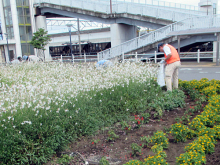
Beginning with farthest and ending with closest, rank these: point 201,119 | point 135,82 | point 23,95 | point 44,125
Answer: point 135,82, point 23,95, point 201,119, point 44,125

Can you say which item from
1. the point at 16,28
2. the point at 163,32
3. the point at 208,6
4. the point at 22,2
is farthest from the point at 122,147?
the point at 22,2

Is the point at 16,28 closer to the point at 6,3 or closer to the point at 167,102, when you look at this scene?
the point at 6,3

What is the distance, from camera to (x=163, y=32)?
19859mm

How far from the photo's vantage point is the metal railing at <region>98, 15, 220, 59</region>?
1795 cm

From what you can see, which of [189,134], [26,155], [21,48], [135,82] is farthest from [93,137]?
[21,48]

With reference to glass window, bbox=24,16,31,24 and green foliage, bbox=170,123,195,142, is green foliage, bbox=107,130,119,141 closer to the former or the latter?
green foliage, bbox=170,123,195,142

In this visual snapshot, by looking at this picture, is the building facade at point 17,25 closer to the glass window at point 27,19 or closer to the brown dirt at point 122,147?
the glass window at point 27,19

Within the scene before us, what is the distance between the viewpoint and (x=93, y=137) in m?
4.57

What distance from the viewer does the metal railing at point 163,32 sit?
58.9 ft

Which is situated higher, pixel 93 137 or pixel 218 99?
pixel 218 99

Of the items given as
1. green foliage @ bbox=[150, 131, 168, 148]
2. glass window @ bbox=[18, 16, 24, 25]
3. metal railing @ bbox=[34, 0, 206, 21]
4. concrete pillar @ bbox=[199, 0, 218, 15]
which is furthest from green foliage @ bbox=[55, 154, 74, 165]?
glass window @ bbox=[18, 16, 24, 25]

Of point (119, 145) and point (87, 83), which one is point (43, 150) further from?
point (87, 83)

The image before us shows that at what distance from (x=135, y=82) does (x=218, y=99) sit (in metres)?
2.42

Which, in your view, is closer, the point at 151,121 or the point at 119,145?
the point at 119,145
